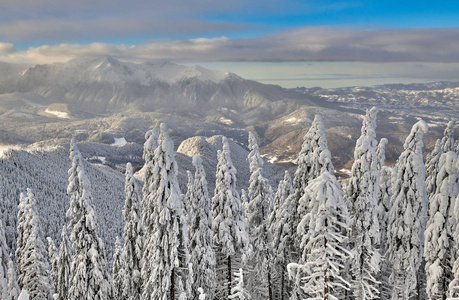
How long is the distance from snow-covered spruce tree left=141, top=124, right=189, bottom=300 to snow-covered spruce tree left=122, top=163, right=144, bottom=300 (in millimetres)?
5897

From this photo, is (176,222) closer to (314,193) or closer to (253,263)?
(314,193)

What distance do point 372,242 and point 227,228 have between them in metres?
10.3

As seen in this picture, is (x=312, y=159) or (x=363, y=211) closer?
(x=363, y=211)

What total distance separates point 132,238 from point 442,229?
22014 mm

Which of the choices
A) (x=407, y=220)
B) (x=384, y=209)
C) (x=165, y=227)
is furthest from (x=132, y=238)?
(x=407, y=220)

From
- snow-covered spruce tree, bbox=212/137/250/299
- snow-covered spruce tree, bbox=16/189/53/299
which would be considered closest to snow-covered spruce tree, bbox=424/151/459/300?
snow-covered spruce tree, bbox=212/137/250/299

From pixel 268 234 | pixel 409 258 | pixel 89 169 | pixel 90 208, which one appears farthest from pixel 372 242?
pixel 89 169

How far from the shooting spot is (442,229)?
18812 millimetres

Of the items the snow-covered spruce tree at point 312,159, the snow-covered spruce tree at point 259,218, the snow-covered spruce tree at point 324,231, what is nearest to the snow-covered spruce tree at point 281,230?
the snow-covered spruce tree at point 259,218

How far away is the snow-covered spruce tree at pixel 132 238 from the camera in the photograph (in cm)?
2680

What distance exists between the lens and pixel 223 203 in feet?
84.6

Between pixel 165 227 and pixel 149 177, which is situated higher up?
pixel 149 177

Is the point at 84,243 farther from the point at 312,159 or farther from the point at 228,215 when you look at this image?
the point at 312,159

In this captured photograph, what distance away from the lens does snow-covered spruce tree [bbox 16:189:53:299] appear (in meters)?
28.8
